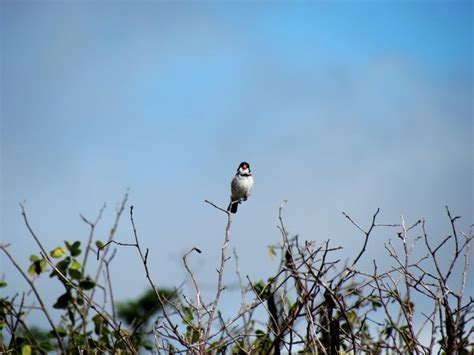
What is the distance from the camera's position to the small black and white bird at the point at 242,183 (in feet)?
35.9

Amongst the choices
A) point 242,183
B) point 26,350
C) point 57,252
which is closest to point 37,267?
point 57,252

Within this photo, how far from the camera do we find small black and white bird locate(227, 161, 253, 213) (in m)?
10.9

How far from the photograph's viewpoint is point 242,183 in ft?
35.8

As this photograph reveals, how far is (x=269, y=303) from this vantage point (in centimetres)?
449

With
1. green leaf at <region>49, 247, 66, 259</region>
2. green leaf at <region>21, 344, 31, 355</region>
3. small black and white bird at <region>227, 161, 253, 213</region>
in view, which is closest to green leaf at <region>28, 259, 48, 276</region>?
green leaf at <region>49, 247, 66, 259</region>

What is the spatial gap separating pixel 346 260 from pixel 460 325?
1906mm

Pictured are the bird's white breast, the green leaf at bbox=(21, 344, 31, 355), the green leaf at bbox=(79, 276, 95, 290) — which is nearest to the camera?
the green leaf at bbox=(21, 344, 31, 355)

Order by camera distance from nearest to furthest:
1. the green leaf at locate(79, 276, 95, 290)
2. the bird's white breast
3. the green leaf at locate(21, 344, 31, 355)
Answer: the green leaf at locate(21, 344, 31, 355), the green leaf at locate(79, 276, 95, 290), the bird's white breast

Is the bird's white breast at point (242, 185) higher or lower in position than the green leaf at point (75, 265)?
higher

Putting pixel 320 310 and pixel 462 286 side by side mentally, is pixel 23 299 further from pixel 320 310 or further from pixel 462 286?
pixel 462 286

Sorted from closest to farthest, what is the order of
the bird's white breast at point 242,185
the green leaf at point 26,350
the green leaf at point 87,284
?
Result: the green leaf at point 26,350 < the green leaf at point 87,284 < the bird's white breast at point 242,185

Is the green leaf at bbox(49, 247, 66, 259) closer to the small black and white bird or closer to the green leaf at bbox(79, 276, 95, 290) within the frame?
the green leaf at bbox(79, 276, 95, 290)

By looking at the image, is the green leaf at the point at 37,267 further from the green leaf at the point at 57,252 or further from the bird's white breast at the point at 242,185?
the bird's white breast at the point at 242,185

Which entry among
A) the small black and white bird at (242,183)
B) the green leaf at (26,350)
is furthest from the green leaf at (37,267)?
the small black and white bird at (242,183)
